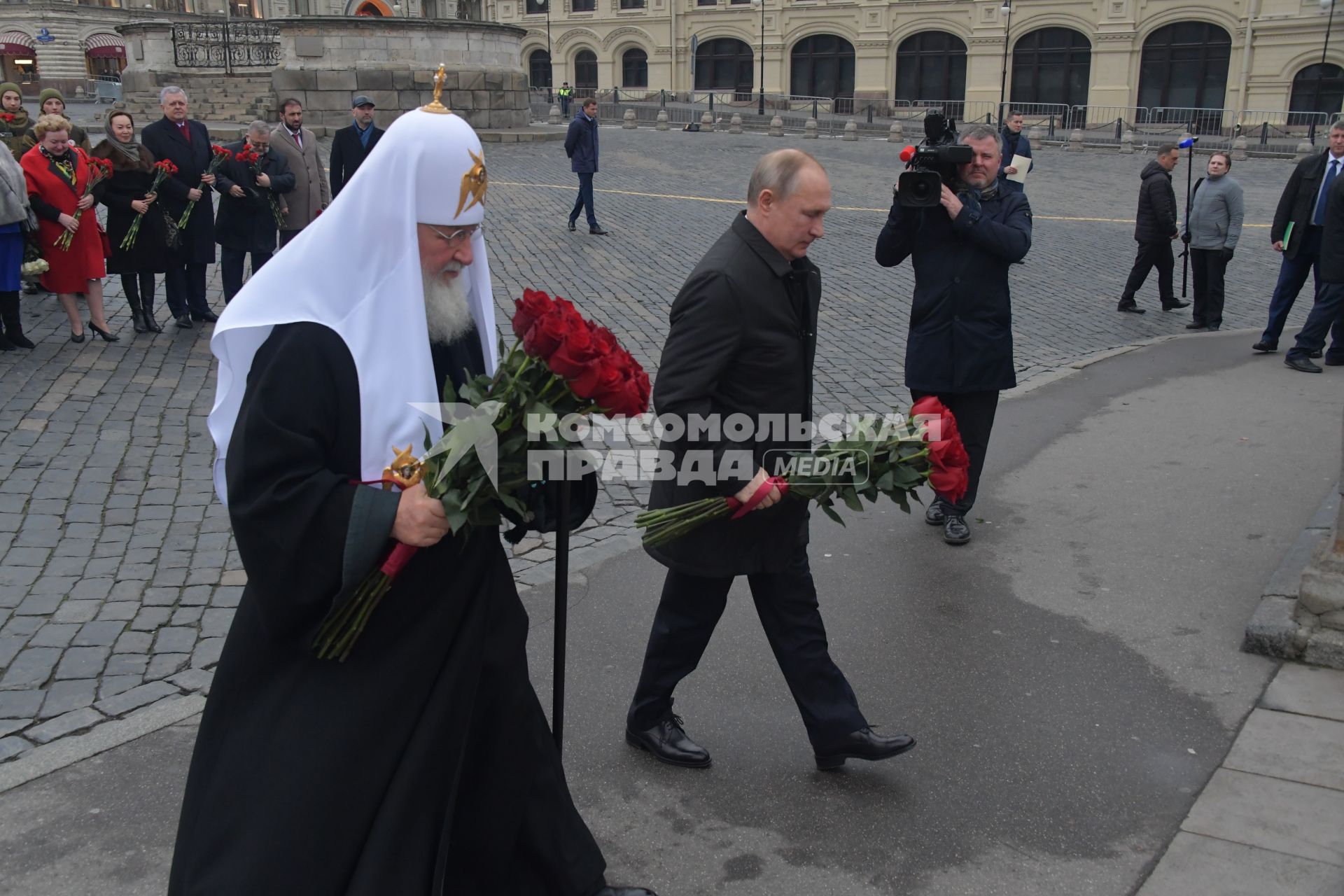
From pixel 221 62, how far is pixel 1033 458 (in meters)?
27.7

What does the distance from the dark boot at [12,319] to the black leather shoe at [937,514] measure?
23.8ft

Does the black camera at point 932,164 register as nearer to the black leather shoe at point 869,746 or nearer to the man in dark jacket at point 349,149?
the black leather shoe at point 869,746

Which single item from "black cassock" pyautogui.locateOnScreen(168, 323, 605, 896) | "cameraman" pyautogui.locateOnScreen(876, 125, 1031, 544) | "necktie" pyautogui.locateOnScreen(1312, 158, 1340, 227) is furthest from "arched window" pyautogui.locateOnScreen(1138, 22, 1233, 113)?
"black cassock" pyautogui.locateOnScreen(168, 323, 605, 896)

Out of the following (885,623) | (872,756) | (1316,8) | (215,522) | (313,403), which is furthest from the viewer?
(1316,8)

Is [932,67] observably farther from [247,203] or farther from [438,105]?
[438,105]

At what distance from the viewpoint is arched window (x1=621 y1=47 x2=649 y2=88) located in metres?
59.4

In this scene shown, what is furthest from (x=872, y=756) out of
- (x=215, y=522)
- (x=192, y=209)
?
(x=192, y=209)

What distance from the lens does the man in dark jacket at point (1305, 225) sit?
10.1 meters

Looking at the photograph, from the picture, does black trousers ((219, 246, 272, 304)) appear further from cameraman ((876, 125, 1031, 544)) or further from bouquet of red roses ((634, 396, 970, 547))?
bouquet of red roses ((634, 396, 970, 547))

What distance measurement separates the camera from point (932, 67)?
51.1 metres

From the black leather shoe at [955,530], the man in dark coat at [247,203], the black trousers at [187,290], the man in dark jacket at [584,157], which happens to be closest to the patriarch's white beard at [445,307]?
the black leather shoe at [955,530]

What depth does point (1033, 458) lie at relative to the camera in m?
7.80

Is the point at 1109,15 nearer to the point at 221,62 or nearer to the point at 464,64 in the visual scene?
the point at 464,64

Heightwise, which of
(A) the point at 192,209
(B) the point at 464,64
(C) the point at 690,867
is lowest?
(C) the point at 690,867
